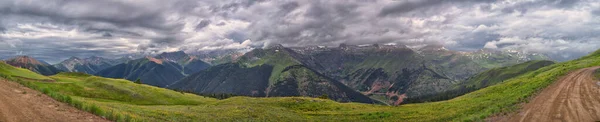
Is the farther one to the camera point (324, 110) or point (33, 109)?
point (324, 110)

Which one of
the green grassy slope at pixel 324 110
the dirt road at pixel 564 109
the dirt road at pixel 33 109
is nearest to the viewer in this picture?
the dirt road at pixel 33 109

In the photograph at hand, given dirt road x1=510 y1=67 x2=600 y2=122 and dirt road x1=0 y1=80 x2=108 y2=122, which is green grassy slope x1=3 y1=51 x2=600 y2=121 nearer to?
dirt road x1=510 y1=67 x2=600 y2=122

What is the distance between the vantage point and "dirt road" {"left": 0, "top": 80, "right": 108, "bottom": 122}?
1844 centimetres

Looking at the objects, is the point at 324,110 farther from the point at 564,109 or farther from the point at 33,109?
the point at 33,109

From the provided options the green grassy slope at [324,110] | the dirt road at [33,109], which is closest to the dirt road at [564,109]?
the green grassy slope at [324,110]

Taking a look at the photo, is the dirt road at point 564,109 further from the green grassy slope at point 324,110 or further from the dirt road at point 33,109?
the dirt road at point 33,109

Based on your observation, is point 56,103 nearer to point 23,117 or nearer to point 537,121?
point 23,117

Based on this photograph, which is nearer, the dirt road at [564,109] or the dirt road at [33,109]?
the dirt road at [33,109]

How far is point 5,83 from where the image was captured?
2741 centimetres

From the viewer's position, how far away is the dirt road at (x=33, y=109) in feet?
60.5

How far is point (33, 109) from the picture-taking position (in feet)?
66.7

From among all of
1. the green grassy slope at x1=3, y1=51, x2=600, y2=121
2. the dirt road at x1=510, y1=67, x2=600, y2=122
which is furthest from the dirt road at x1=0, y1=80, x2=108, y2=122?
the dirt road at x1=510, y1=67, x2=600, y2=122

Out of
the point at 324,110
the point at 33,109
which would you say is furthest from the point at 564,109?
the point at 33,109

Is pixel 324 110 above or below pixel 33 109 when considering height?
below
